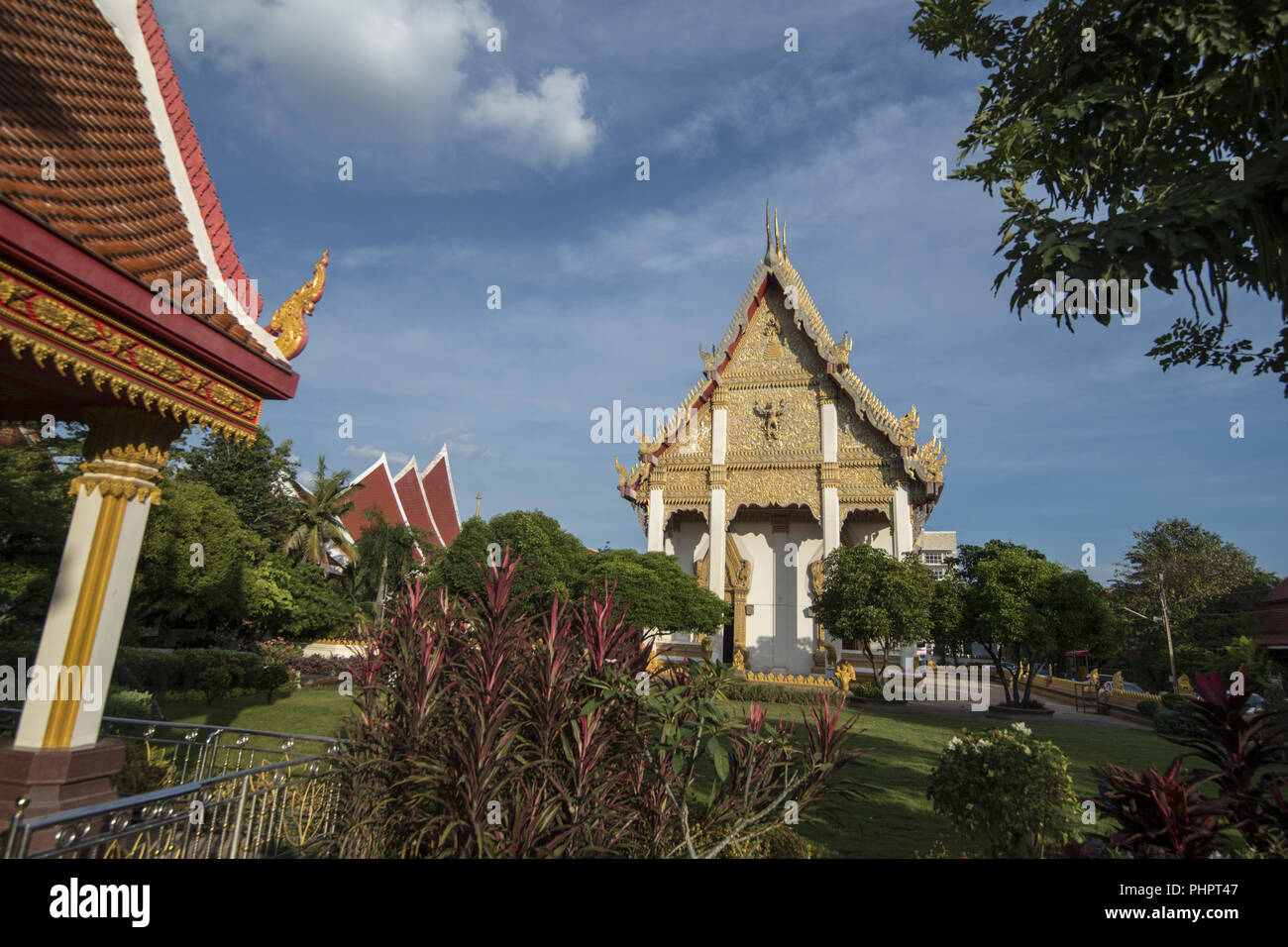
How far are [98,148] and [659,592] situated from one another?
45.4ft

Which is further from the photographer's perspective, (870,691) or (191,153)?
(870,691)

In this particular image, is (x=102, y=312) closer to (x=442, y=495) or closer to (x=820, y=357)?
(x=820, y=357)

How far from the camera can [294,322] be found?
20.6ft

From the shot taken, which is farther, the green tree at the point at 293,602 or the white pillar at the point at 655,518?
the green tree at the point at 293,602

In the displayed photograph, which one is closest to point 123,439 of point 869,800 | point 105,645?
point 105,645

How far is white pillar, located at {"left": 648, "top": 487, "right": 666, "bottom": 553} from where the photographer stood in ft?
71.8

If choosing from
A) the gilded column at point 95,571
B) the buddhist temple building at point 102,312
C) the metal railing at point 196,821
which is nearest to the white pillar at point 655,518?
the metal railing at point 196,821

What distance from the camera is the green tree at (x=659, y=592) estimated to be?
16.7m

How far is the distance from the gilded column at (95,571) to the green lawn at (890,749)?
2643 millimetres

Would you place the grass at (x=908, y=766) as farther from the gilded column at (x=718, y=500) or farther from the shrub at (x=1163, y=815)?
the gilded column at (x=718, y=500)

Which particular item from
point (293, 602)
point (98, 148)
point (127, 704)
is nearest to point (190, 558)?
point (127, 704)

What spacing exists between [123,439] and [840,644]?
1905cm

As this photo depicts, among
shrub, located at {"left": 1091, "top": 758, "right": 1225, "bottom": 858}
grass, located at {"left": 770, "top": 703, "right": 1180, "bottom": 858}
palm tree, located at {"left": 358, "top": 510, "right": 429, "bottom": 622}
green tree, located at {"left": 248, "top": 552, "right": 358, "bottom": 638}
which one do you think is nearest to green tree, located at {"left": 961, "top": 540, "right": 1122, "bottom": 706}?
grass, located at {"left": 770, "top": 703, "right": 1180, "bottom": 858}

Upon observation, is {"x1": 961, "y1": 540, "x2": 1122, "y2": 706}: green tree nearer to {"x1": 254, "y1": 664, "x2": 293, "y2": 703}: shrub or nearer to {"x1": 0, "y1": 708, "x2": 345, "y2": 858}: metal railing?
{"x1": 0, "y1": 708, "x2": 345, "y2": 858}: metal railing
